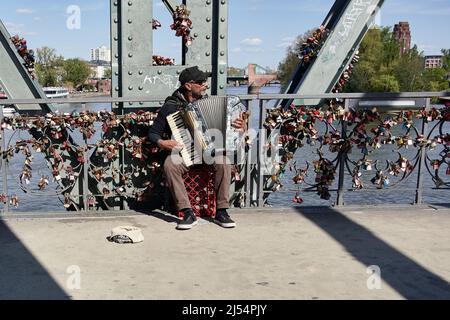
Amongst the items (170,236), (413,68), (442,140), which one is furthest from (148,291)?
(413,68)

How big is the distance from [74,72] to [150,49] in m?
111

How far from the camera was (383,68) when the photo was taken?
60.1 meters

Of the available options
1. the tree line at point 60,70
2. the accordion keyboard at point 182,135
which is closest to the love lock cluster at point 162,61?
the accordion keyboard at point 182,135

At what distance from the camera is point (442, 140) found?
17.0ft

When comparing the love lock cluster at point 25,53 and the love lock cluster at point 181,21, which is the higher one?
the love lock cluster at point 181,21

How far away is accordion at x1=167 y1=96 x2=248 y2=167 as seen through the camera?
4.40 metres

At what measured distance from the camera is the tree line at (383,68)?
5809cm

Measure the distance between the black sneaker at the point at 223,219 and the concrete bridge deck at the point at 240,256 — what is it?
0.10m

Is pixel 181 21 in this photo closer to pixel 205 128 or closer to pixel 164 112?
pixel 164 112

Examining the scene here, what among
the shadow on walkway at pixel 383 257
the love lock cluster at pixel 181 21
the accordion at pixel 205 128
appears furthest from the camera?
the love lock cluster at pixel 181 21

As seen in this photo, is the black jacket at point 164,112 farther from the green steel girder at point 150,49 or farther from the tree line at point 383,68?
the tree line at point 383,68

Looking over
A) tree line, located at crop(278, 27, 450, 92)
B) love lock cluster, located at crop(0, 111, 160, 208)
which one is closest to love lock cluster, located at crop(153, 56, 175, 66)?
love lock cluster, located at crop(0, 111, 160, 208)

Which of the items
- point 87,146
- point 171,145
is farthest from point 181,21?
point 87,146

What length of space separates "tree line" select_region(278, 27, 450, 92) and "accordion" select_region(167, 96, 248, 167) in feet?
162
